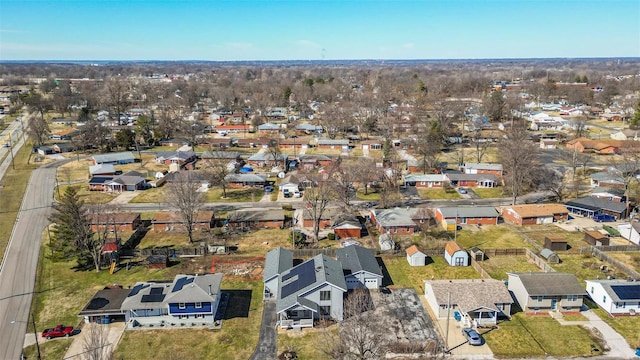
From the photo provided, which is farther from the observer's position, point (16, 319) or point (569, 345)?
point (16, 319)

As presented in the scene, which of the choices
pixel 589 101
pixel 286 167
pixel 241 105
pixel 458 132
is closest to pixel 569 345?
pixel 286 167

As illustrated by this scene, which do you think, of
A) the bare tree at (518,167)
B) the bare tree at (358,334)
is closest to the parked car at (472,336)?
the bare tree at (358,334)

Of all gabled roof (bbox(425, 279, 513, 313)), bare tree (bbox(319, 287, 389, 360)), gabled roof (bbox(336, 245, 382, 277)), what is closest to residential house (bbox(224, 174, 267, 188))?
gabled roof (bbox(336, 245, 382, 277))

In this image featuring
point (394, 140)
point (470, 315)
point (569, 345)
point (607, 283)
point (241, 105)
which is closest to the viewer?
point (569, 345)

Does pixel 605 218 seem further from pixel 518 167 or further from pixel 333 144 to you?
pixel 333 144

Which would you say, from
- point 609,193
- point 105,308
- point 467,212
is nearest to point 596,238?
point 467,212

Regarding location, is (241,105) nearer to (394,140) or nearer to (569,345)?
(394,140)
